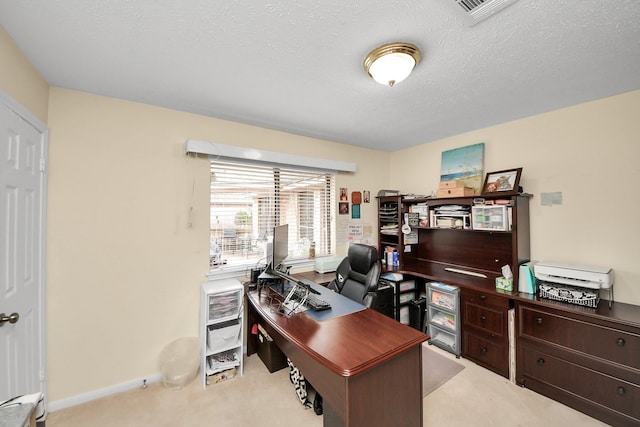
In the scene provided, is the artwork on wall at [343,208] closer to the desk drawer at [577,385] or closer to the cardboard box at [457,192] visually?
the cardboard box at [457,192]

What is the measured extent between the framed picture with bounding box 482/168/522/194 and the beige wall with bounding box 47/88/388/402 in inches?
114

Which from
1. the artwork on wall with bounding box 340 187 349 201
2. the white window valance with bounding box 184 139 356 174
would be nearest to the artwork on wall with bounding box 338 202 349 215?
the artwork on wall with bounding box 340 187 349 201

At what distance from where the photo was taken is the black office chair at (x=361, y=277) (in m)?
2.16

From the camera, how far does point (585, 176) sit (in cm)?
220

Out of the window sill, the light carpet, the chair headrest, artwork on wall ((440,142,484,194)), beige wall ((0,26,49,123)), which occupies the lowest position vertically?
the light carpet

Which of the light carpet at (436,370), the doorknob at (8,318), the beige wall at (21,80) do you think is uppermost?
the beige wall at (21,80)

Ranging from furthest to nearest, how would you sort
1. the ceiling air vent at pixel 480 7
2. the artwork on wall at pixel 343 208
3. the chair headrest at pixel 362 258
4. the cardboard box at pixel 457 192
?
the artwork on wall at pixel 343 208 → the cardboard box at pixel 457 192 → the chair headrest at pixel 362 258 → the ceiling air vent at pixel 480 7

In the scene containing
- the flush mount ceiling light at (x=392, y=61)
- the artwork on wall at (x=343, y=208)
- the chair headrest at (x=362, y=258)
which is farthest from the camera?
the artwork on wall at (x=343, y=208)

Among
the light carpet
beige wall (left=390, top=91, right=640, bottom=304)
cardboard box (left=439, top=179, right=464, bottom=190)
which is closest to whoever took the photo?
beige wall (left=390, top=91, right=640, bottom=304)

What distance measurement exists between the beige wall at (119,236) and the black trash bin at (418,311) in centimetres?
244

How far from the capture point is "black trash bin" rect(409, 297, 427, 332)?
116 inches

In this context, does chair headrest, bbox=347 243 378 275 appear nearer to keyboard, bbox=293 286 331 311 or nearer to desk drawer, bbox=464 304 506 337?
keyboard, bbox=293 286 331 311

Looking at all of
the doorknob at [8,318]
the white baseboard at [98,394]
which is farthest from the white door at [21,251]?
the white baseboard at [98,394]

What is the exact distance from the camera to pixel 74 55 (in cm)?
154
